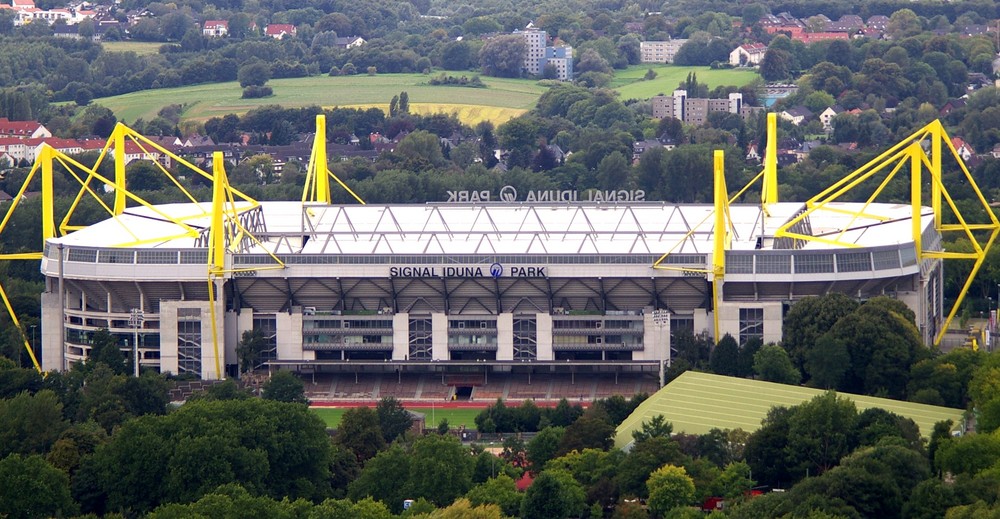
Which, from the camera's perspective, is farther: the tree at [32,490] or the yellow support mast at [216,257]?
the yellow support mast at [216,257]

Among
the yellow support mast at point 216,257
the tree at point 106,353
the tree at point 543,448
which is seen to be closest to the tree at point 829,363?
the tree at point 543,448

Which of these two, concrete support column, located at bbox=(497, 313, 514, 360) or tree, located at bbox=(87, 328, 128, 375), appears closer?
tree, located at bbox=(87, 328, 128, 375)

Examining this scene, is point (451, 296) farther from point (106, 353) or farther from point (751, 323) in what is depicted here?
point (106, 353)

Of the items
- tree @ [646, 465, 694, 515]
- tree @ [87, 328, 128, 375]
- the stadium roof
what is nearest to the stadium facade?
the stadium roof

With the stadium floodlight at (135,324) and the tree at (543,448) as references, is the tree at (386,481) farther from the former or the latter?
the stadium floodlight at (135,324)

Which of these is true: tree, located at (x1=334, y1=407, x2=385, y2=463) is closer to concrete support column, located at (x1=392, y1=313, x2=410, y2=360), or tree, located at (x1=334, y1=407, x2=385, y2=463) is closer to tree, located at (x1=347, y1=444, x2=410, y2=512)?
tree, located at (x1=347, y1=444, x2=410, y2=512)
